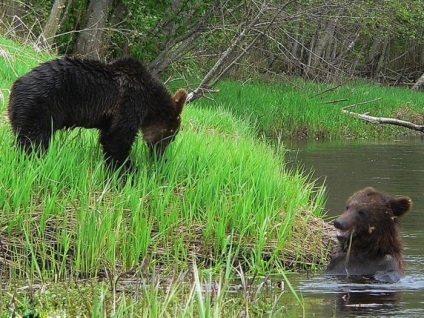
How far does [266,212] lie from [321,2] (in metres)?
14.6

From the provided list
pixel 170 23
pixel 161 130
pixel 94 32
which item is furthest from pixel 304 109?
pixel 161 130

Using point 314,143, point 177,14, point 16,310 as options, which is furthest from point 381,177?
point 16,310

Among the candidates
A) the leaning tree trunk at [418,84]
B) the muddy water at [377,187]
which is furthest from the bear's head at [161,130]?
the leaning tree trunk at [418,84]

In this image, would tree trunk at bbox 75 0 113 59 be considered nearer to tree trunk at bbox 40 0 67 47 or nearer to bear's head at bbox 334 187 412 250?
tree trunk at bbox 40 0 67 47

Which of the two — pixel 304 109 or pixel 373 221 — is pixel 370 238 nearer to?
pixel 373 221

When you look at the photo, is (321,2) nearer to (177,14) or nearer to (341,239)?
(177,14)

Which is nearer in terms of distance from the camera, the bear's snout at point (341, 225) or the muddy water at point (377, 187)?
the muddy water at point (377, 187)

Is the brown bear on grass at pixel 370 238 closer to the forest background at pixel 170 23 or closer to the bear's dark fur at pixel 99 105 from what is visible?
the bear's dark fur at pixel 99 105

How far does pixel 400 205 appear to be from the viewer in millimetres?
8156

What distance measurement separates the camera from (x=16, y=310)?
4.95 metres

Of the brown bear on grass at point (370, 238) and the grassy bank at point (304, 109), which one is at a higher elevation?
the brown bear on grass at point (370, 238)

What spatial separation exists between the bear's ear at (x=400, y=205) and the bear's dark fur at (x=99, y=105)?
2380mm

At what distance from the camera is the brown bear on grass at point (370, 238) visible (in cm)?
809

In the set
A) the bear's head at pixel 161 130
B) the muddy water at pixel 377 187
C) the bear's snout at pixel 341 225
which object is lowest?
the muddy water at pixel 377 187
